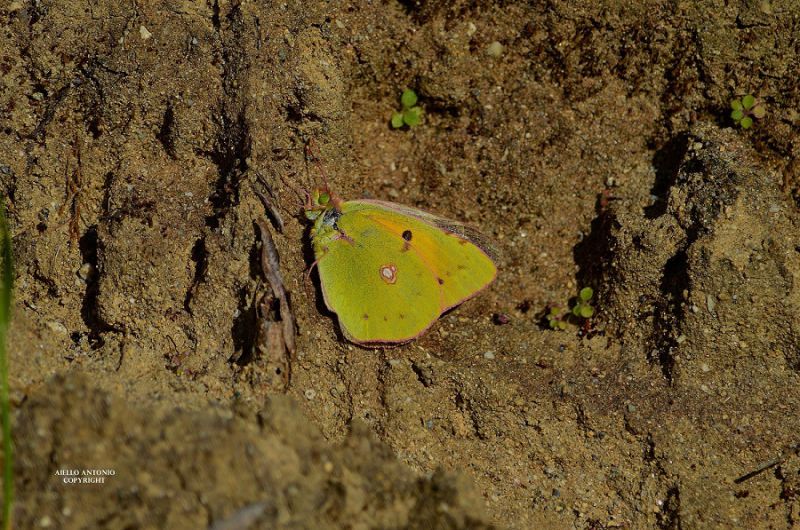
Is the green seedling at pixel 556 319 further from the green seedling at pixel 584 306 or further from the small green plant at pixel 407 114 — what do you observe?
the small green plant at pixel 407 114

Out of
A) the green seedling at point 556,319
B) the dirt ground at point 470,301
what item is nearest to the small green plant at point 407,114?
the dirt ground at point 470,301

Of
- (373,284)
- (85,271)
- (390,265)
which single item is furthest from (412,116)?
(85,271)

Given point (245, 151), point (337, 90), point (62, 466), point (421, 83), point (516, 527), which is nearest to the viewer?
point (62, 466)

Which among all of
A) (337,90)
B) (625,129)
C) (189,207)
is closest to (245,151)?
(189,207)

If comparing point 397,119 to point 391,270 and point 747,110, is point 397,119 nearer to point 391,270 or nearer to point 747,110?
point 391,270

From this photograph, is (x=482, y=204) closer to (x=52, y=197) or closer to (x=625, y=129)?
(x=625, y=129)
